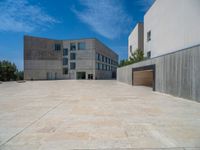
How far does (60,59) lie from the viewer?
50.1 metres

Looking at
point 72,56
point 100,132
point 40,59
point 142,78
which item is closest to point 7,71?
point 40,59

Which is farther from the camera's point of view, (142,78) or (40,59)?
(40,59)

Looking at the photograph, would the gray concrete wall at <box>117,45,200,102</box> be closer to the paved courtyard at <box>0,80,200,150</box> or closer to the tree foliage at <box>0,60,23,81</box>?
the paved courtyard at <box>0,80,200,150</box>

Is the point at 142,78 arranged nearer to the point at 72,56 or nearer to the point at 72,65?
the point at 72,65

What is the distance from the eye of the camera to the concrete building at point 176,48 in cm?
884

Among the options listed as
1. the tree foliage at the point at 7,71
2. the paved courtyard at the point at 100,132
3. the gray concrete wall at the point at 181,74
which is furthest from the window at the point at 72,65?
the paved courtyard at the point at 100,132

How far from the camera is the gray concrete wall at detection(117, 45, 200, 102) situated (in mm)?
8430

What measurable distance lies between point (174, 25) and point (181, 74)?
20.4 ft

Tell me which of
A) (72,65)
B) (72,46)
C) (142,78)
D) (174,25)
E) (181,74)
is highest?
(72,46)

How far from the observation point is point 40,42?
48.7 meters

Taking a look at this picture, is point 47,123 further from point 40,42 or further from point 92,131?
point 40,42

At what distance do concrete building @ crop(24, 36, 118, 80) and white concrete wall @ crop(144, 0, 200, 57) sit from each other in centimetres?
2977

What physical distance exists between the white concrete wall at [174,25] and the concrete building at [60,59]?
29.8 m

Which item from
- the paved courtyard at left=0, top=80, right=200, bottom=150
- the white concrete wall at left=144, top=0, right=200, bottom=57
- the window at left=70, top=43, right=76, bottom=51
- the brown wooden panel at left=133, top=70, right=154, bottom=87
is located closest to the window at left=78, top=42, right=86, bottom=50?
the window at left=70, top=43, right=76, bottom=51
